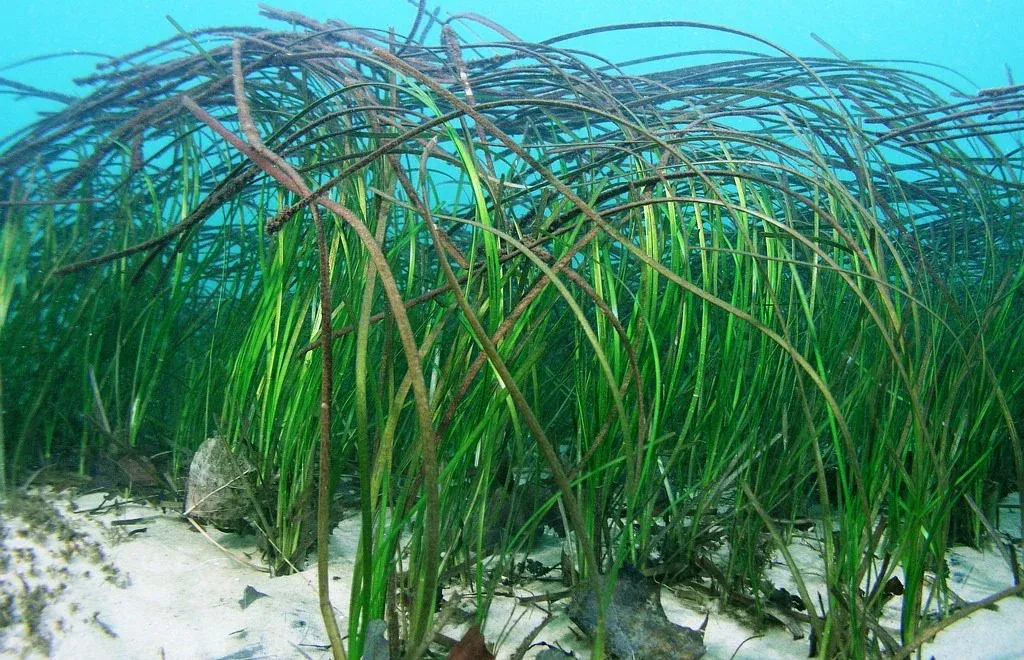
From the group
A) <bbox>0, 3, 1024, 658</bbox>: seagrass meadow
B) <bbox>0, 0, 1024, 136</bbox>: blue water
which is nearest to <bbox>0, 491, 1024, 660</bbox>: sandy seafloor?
<bbox>0, 3, 1024, 658</bbox>: seagrass meadow

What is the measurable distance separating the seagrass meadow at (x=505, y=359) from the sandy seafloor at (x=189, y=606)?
7cm

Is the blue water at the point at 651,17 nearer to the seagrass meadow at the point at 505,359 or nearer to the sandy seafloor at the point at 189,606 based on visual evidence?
the seagrass meadow at the point at 505,359

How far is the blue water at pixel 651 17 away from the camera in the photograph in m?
57.8

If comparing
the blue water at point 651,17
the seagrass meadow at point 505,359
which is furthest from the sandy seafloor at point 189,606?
the blue water at point 651,17

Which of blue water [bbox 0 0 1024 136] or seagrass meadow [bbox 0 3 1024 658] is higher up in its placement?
blue water [bbox 0 0 1024 136]

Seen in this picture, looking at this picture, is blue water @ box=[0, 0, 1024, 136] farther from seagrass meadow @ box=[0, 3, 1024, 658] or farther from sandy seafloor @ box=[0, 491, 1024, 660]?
sandy seafloor @ box=[0, 491, 1024, 660]

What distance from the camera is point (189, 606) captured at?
1.06 metres

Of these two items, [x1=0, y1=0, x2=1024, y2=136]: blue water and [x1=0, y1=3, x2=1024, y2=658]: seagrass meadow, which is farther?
[x1=0, y1=0, x2=1024, y2=136]: blue water

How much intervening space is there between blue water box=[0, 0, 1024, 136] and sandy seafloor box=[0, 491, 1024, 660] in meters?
60.0

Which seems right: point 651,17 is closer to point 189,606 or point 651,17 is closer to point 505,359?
point 505,359

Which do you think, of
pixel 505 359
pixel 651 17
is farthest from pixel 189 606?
pixel 651 17

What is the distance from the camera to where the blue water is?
57781mm

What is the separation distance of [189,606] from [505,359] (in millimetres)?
708

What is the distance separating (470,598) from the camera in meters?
1.14
